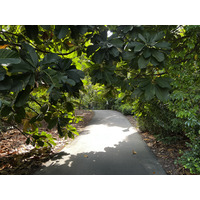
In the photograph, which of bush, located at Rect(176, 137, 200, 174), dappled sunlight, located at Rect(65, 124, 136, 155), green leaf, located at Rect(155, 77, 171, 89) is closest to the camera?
green leaf, located at Rect(155, 77, 171, 89)

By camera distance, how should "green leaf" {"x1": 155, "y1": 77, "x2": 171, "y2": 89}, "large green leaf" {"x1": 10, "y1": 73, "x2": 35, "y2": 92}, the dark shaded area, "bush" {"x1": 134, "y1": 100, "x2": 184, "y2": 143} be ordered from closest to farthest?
1. "large green leaf" {"x1": 10, "y1": 73, "x2": 35, "y2": 92}
2. "green leaf" {"x1": 155, "y1": 77, "x2": 171, "y2": 89}
3. the dark shaded area
4. "bush" {"x1": 134, "y1": 100, "x2": 184, "y2": 143}

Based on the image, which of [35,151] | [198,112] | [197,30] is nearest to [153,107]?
[198,112]

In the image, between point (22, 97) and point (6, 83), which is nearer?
point (6, 83)

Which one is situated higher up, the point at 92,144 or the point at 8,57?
the point at 8,57

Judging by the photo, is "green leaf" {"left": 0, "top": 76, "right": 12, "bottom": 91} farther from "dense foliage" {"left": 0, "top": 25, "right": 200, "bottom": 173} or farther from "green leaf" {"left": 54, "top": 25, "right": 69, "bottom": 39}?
"green leaf" {"left": 54, "top": 25, "right": 69, "bottom": 39}

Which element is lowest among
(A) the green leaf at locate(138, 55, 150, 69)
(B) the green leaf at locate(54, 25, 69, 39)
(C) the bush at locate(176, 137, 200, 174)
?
(C) the bush at locate(176, 137, 200, 174)

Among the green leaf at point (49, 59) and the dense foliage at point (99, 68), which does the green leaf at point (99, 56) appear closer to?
the dense foliage at point (99, 68)

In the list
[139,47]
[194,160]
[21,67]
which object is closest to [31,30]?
[21,67]

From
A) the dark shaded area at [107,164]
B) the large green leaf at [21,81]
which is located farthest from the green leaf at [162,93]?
the dark shaded area at [107,164]

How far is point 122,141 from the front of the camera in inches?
171

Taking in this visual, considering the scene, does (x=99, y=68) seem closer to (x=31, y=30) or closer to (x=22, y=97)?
(x=31, y=30)

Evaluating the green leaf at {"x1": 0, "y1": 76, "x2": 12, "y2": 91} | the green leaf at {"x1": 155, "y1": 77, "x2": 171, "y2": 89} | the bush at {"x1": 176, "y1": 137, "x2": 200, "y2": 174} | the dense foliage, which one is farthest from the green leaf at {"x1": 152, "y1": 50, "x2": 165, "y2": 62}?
the bush at {"x1": 176, "y1": 137, "x2": 200, "y2": 174}

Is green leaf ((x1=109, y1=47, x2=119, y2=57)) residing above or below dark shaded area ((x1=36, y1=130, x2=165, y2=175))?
above
